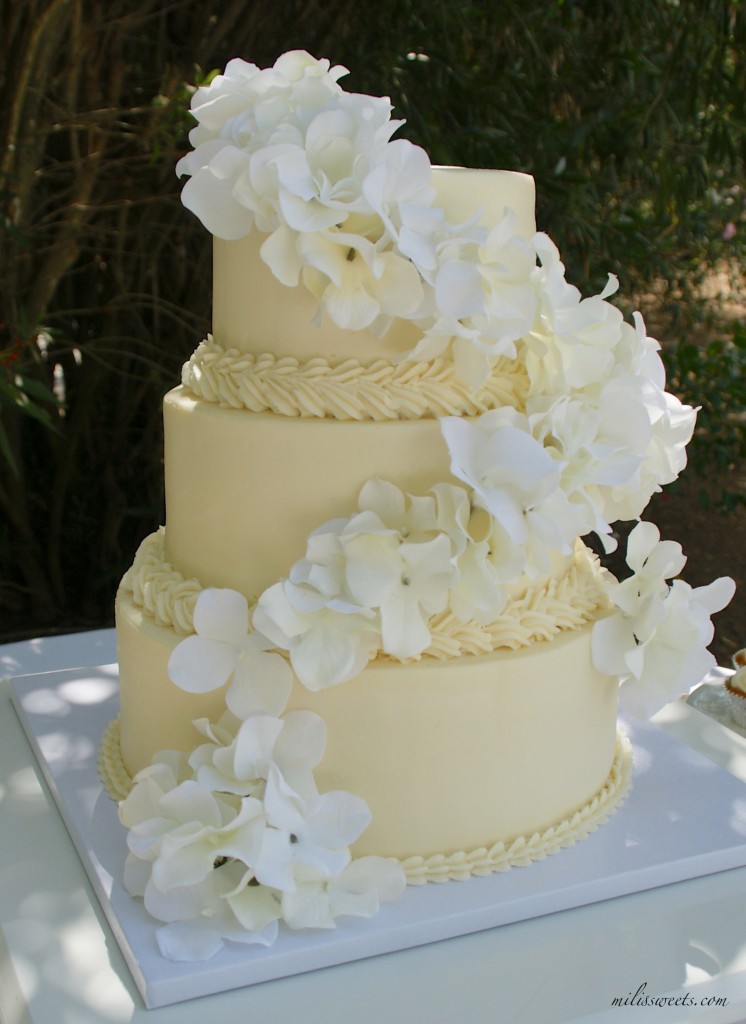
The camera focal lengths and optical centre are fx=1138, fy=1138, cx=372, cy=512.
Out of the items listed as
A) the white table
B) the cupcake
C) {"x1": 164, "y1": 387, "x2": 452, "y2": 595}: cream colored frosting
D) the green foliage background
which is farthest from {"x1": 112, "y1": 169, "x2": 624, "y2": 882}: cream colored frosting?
the green foliage background

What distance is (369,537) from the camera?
128 cm

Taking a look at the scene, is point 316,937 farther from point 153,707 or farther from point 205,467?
point 205,467

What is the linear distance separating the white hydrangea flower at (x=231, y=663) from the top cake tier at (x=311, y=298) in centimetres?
31

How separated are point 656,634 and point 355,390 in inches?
21.6

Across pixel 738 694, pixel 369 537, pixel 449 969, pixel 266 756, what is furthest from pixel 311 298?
pixel 738 694

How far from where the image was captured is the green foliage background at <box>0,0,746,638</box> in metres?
2.81

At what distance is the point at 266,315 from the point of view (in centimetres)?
139

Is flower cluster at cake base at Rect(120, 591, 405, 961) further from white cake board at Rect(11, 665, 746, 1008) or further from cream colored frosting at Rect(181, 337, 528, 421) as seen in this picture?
cream colored frosting at Rect(181, 337, 528, 421)

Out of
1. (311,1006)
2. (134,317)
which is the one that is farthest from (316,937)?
(134,317)

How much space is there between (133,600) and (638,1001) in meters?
0.82

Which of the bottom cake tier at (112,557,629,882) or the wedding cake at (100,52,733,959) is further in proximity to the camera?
the bottom cake tier at (112,557,629,882)

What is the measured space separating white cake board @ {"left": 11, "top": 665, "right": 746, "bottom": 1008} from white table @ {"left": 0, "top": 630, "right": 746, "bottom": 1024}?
0.02 m

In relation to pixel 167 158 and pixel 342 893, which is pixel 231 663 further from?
pixel 167 158

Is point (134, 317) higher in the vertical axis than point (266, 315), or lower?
lower
